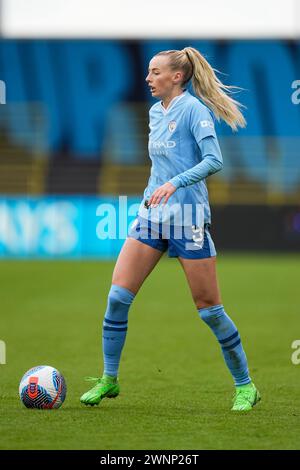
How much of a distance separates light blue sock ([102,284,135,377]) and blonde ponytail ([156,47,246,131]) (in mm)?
1319

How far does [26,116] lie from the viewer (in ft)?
97.6

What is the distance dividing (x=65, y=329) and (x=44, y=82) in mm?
19364

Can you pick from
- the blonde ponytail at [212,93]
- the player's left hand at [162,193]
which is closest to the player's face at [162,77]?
the blonde ponytail at [212,93]

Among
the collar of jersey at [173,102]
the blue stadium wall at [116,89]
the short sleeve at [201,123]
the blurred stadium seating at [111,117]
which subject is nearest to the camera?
the short sleeve at [201,123]

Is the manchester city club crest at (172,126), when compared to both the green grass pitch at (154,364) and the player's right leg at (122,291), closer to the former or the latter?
the player's right leg at (122,291)

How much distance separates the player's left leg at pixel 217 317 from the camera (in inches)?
261

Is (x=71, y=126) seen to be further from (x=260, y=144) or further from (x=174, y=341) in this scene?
(x=174, y=341)

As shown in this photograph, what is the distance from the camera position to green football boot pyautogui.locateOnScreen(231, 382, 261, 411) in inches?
264

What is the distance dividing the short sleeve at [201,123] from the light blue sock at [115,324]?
111cm

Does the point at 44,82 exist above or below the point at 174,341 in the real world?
above

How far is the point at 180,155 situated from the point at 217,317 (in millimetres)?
1074

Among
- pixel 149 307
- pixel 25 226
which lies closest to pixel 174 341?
pixel 149 307

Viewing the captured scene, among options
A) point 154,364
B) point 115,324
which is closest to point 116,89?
point 154,364

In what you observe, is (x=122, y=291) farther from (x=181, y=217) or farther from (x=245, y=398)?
(x=245, y=398)
